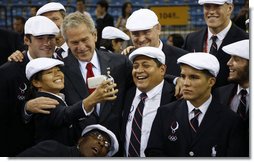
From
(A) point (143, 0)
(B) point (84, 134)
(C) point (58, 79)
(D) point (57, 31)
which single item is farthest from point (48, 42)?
(A) point (143, 0)

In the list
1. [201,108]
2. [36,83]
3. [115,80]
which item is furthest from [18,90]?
[201,108]

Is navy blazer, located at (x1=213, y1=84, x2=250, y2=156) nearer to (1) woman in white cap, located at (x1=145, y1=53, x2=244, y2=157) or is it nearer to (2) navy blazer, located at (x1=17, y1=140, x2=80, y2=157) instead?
(1) woman in white cap, located at (x1=145, y1=53, x2=244, y2=157)

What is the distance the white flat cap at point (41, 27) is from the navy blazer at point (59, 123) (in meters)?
0.34

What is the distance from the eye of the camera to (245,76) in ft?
7.25

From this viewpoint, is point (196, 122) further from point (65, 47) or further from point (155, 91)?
point (65, 47)

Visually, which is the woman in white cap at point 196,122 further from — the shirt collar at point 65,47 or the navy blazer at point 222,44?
the shirt collar at point 65,47

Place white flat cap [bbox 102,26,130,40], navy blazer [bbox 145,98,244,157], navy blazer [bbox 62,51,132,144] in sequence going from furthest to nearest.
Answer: white flat cap [bbox 102,26,130,40] < navy blazer [bbox 62,51,132,144] < navy blazer [bbox 145,98,244,157]

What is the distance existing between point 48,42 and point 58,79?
29 centimetres

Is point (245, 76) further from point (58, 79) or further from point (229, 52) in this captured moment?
point (58, 79)

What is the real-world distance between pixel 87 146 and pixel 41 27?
2.00 ft

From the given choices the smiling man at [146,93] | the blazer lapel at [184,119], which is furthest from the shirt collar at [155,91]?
the blazer lapel at [184,119]

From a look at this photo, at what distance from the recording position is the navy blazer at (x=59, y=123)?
2.16 meters

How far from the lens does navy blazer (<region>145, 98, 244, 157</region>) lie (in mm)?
2098

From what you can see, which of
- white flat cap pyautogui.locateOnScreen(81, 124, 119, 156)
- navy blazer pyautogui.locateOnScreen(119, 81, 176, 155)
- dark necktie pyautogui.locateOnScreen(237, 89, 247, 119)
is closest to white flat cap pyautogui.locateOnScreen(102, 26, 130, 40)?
navy blazer pyautogui.locateOnScreen(119, 81, 176, 155)
